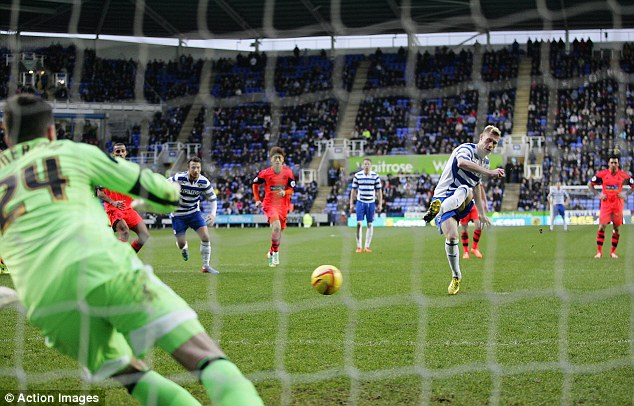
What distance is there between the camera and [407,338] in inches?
252

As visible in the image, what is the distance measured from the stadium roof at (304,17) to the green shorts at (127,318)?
25.9 metres

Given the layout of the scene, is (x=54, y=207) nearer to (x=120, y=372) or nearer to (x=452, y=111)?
(x=120, y=372)

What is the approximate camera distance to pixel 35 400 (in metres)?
4.69

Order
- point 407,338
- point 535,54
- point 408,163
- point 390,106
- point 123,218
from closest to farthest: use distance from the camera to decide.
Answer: point 407,338 < point 123,218 < point 408,163 < point 390,106 < point 535,54

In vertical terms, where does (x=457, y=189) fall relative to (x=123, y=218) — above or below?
above

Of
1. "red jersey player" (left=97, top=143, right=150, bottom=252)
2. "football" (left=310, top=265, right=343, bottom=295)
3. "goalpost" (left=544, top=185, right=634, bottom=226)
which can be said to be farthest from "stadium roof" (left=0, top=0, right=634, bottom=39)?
"football" (left=310, top=265, right=343, bottom=295)

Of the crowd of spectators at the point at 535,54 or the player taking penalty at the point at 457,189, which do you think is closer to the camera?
the player taking penalty at the point at 457,189

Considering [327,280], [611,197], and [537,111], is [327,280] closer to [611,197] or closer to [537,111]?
[611,197]

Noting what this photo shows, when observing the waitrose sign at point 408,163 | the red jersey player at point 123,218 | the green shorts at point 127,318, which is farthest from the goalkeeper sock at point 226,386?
the waitrose sign at point 408,163

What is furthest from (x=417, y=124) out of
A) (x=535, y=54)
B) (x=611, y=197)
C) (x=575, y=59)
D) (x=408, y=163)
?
(x=611, y=197)

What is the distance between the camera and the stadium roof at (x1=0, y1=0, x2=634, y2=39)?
2928 centimetres

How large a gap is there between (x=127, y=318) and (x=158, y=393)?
49 cm

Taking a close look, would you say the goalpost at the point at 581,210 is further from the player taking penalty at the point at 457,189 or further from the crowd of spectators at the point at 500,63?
the player taking penalty at the point at 457,189

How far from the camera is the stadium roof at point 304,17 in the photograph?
29281 mm
